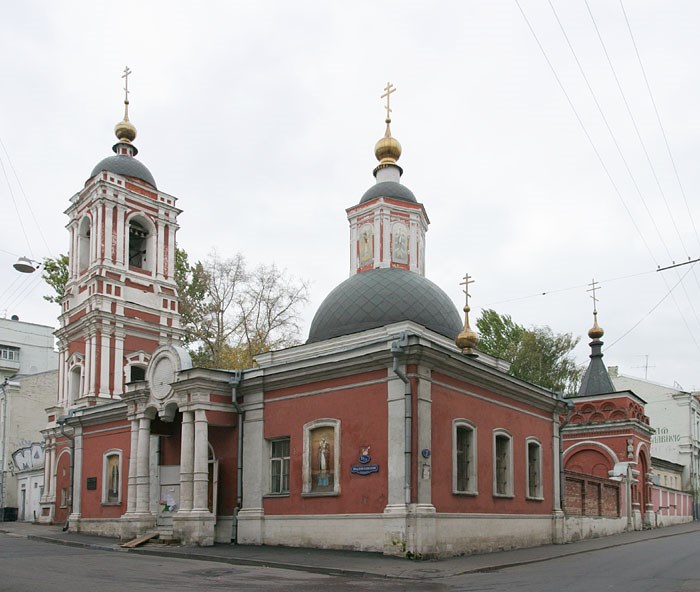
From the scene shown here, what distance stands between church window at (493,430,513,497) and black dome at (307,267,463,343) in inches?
147

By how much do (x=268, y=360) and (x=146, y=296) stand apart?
8.52 meters

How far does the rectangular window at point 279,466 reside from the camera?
18.6 metres

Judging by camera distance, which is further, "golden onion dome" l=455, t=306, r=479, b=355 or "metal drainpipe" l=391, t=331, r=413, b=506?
"golden onion dome" l=455, t=306, r=479, b=355

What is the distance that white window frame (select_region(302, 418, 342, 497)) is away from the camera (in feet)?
56.1

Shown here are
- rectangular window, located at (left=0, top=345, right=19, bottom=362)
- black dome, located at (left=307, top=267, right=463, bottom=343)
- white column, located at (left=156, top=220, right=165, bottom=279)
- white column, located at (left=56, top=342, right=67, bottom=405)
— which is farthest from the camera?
rectangular window, located at (left=0, top=345, right=19, bottom=362)

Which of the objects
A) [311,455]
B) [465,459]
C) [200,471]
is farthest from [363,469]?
[200,471]

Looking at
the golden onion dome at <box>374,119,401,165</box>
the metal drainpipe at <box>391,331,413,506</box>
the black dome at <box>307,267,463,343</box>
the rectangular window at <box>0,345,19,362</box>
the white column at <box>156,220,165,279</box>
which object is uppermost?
the golden onion dome at <box>374,119,401,165</box>

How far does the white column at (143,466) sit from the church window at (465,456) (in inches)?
333

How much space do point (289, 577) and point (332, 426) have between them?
489 cm

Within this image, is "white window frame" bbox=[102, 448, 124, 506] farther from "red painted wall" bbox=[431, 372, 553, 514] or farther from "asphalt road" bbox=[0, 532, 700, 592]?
"red painted wall" bbox=[431, 372, 553, 514]

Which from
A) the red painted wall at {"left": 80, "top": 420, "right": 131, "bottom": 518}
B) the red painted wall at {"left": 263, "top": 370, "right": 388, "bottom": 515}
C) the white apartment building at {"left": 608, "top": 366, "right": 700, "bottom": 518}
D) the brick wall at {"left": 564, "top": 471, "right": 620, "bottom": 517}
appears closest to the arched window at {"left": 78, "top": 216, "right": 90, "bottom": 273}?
the red painted wall at {"left": 80, "top": 420, "right": 131, "bottom": 518}

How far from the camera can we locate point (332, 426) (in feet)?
57.2

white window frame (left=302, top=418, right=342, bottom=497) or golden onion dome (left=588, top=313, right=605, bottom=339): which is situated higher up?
golden onion dome (left=588, top=313, right=605, bottom=339)

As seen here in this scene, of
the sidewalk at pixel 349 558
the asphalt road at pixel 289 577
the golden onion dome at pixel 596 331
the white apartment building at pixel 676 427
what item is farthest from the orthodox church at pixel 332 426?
the white apartment building at pixel 676 427
